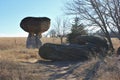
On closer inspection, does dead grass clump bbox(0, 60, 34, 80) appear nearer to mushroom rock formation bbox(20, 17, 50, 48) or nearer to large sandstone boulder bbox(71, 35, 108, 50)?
large sandstone boulder bbox(71, 35, 108, 50)

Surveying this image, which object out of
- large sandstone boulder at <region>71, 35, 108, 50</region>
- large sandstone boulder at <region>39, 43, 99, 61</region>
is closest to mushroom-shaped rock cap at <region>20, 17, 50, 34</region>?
large sandstone boulder at <region>71, 35, 108, 50</region>

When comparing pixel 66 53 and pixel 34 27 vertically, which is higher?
pixel 34 27

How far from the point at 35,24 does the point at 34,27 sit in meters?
0.40

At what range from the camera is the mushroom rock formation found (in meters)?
38.9

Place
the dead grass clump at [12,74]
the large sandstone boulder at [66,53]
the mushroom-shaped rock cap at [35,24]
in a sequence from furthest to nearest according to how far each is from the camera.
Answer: the mushroom-shaped rock cap at [35,24] < the large sandstone boulder at [66,53] < the dead grass clump at [12,74]

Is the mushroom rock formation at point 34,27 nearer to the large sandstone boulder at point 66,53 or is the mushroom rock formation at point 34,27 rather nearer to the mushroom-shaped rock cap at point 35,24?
the mushroom-shaped rock cap at point 35,24

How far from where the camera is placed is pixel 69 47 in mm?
23344

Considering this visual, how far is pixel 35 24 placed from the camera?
39.1 metres

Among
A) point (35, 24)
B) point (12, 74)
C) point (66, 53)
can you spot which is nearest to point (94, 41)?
point (66, 53)

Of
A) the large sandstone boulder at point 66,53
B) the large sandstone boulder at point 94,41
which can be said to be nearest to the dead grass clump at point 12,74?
the large sandstone boulder at point 66,53

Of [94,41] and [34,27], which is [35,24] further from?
[94,41]

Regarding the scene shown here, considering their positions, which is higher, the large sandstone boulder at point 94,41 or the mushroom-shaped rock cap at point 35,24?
the mushroom-shaped rock cap at point 35,24

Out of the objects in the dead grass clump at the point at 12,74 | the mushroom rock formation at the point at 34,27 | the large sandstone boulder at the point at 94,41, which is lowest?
the dead grass clump at the point at 12,74

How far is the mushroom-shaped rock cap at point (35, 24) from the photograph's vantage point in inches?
1528
